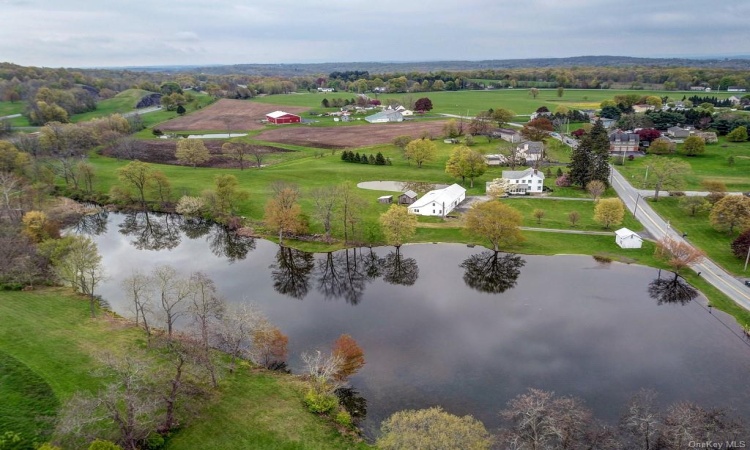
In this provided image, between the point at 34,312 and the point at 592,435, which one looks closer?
the point at 592,435

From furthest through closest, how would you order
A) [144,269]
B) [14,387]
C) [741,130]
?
1. [741,130]
2. [144,269]
3. [14,387]

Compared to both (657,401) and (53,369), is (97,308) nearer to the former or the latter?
(53,369)

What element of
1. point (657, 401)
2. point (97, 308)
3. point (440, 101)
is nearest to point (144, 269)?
point (97, 308)

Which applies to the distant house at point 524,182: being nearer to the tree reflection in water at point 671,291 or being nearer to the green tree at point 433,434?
the tree reflection in water at point 671,291

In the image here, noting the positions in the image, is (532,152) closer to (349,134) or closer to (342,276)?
(349,134)

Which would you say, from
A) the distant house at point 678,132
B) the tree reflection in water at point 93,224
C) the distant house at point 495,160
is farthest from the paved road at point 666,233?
the tree reflection in water at point 93,224

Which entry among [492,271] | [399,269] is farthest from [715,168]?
[399,269]

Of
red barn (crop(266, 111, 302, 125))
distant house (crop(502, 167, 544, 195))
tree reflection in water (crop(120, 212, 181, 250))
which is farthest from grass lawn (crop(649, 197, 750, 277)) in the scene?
red barn (crop(266, 111, 302, 125))
